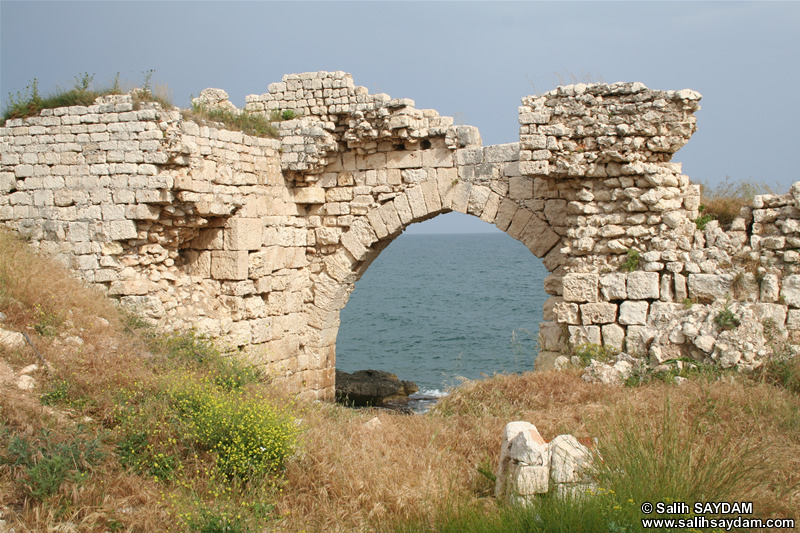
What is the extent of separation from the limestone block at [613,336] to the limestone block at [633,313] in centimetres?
9

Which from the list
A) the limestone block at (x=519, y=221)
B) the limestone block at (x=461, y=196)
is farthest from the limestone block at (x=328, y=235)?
the limestone block at (x=519, y=221)

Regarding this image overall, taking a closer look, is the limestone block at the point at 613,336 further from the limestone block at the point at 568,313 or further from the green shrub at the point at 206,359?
the green shrub at the point at 206,359

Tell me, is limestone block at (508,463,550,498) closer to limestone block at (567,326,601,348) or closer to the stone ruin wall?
the stone ruin wall

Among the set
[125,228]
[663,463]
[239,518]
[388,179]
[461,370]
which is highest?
[388,179]

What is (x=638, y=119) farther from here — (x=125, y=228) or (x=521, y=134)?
(x=125, y=228)

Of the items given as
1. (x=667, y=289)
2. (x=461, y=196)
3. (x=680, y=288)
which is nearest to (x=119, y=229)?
(x=461, y=196)

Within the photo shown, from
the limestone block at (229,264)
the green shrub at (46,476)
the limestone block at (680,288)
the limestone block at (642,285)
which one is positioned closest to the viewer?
the green shrub at (46,476)

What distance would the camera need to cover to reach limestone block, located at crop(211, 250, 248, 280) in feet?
27.1

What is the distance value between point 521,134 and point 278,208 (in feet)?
11.3

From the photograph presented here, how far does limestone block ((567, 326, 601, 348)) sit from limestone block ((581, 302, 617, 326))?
0.07m

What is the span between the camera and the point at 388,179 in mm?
8883

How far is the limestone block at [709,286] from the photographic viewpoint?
6570 mm

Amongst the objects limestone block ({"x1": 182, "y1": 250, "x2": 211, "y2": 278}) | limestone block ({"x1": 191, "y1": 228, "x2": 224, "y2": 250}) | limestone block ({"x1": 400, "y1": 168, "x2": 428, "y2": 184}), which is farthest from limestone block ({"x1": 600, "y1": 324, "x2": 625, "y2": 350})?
limestone block ({"x1": 182, "y1": 250, "x2": 211, "y2": 278})

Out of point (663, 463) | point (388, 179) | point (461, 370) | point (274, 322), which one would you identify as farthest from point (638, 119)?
point (461, 370)
